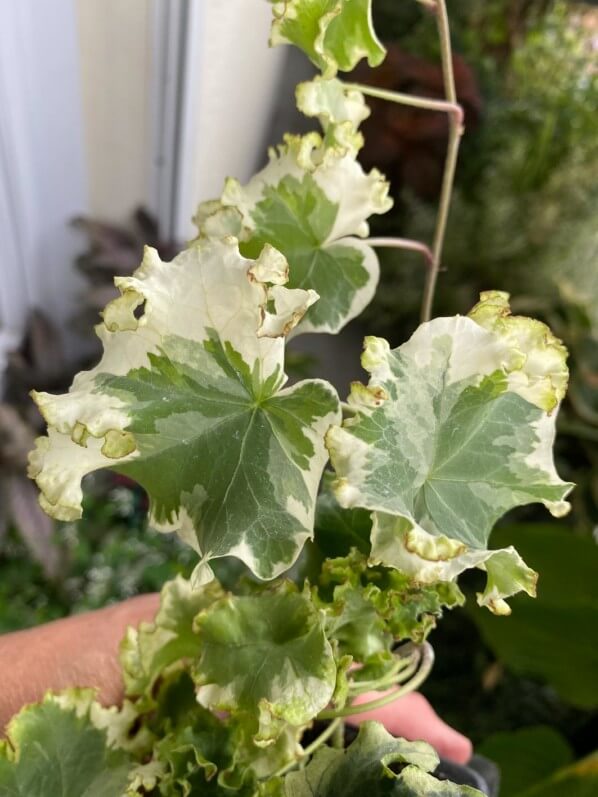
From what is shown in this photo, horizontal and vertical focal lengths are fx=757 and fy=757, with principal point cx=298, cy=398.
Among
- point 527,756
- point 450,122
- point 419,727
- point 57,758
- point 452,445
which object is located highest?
point 450,122

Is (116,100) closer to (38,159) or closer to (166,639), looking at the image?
(38,159)

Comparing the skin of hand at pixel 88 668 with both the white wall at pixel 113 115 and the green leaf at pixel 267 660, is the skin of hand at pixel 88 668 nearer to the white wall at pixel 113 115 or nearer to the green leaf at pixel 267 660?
the green leaf at pixel 267 660

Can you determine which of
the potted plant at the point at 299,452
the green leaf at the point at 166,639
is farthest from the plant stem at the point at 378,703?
the green leaf at the point at 166,639

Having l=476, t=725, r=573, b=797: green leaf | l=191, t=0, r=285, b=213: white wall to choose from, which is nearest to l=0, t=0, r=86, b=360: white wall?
l=191, t=0, r=285, b=213: white wall

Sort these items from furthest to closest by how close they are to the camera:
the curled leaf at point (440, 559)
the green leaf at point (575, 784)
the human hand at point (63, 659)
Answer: the green leaf at point (575, 784), the human hand at point (63, 659), the curled leaf at point (440, 559)

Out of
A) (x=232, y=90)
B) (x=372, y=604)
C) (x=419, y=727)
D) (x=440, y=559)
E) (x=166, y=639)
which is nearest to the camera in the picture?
(x=440, y=559)

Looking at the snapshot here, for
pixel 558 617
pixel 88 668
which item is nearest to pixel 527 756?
pixel 558 617
